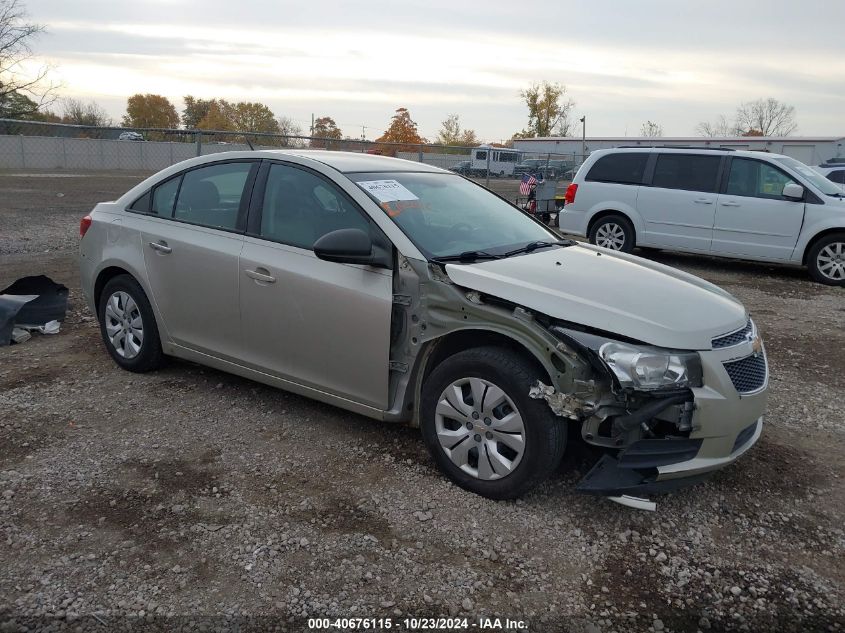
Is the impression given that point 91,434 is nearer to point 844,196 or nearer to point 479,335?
point 479,335

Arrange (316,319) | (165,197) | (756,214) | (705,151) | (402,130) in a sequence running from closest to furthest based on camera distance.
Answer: (316,319)
(165,197)
(756,214)
(705,151)
(402,130)

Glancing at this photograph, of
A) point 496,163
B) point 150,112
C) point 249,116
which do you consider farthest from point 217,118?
point 496,163

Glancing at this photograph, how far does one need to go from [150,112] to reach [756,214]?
78.2m

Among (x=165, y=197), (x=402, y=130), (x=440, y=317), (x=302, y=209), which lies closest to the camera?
(x=440, y=317)

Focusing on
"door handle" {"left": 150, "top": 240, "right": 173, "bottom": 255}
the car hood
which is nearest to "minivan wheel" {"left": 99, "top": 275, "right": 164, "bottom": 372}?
"door handle" {"left": 150, "top": 240, "right": 173, "bottom": 255}

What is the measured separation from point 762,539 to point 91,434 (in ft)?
12.2

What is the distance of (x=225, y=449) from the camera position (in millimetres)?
Result: 4074

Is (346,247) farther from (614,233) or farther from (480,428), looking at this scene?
(614,233)

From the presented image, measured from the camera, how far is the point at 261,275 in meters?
4.20

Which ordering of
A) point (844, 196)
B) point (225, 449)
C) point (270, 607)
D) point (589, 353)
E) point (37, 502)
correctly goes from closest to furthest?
point (270, 607), point (589, 353), point (37, 502), point (225, 449), point (844, 196)

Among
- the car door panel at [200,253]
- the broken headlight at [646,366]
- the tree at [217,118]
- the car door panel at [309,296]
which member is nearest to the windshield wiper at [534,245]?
the car door panel at [309,296]

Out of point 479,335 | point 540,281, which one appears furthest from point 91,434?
point 540,281

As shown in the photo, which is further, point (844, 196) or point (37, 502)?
point (844, 196)

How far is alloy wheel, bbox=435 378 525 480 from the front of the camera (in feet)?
11.1
